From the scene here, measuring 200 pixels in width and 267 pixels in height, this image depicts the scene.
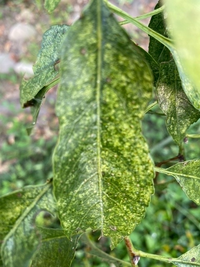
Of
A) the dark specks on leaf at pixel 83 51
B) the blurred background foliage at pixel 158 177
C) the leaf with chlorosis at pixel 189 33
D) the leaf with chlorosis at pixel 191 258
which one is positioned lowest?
the blurred background foliage at pixel 158 177

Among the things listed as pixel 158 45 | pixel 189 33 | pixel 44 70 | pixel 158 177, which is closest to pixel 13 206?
pixel 44 70

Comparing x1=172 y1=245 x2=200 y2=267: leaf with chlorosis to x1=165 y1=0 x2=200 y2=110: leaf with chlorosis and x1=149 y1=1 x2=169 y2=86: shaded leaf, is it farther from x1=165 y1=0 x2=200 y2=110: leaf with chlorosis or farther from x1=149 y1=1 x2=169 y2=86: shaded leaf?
x1=165 y1=0 x2=200 y2=110: leaf with chlorosis

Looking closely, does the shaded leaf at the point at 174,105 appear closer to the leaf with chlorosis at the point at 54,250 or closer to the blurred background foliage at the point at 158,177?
the leaf with chlorosis at the point at 54,250

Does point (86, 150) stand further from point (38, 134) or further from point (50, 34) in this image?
point (38, 134)

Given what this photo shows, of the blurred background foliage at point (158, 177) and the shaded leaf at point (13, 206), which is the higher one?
the shaded leaf at point (13, 206)

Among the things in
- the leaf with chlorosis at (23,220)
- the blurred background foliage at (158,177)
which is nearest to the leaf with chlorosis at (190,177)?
the leaf with chlorosis at (23,220)

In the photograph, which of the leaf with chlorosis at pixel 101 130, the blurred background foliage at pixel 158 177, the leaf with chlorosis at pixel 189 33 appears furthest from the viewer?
the blurred background foliage at pixel 158 177

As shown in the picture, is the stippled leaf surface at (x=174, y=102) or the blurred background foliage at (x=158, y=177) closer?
the stippled leaf surface at (x=174, y=102)
